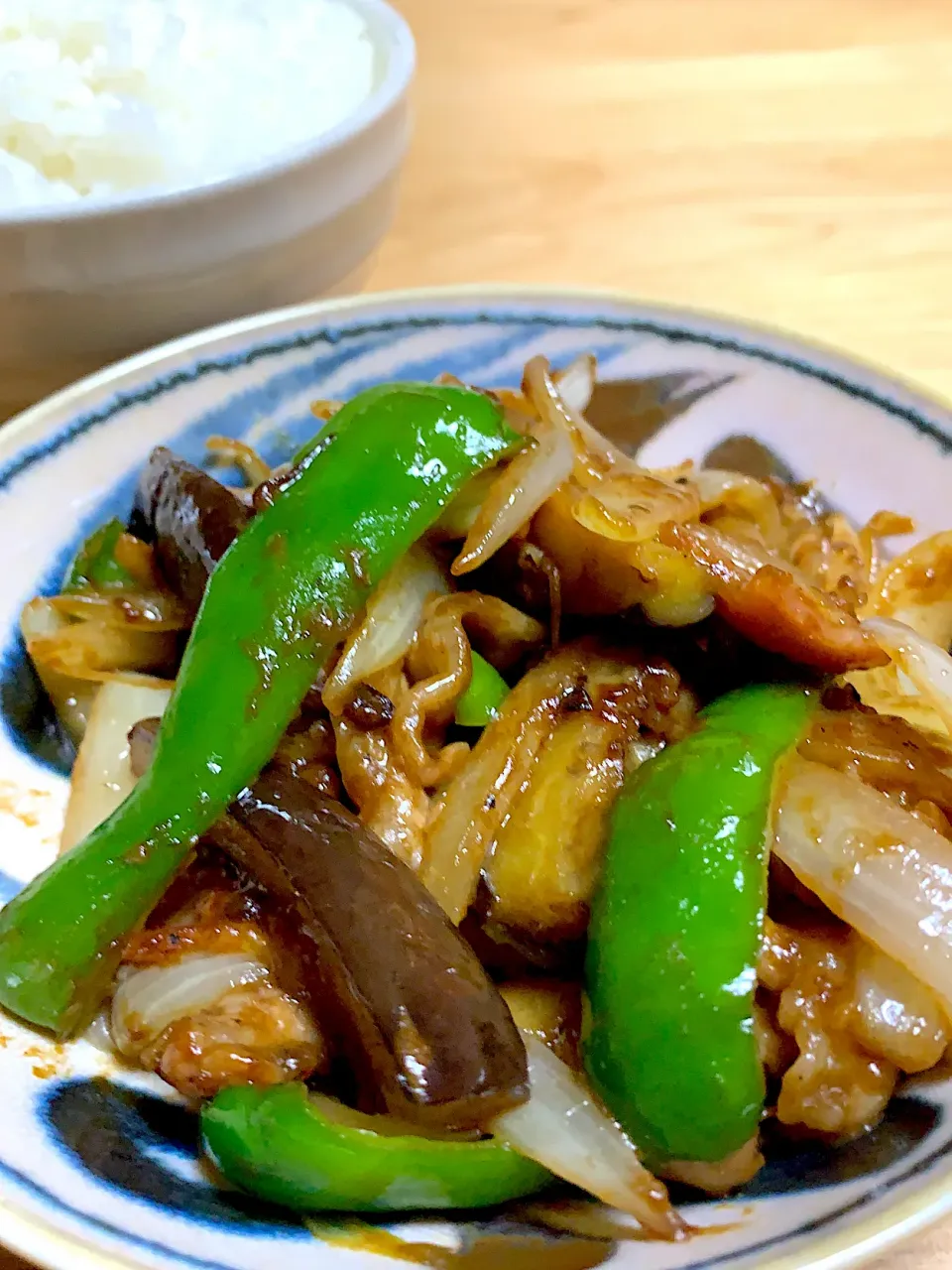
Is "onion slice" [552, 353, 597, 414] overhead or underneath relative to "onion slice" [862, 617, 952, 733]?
overhead

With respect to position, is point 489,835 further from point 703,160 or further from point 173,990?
point 703,160

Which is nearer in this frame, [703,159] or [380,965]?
[380,965]

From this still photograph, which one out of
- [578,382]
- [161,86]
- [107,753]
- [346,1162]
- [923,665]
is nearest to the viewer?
[346,1162]

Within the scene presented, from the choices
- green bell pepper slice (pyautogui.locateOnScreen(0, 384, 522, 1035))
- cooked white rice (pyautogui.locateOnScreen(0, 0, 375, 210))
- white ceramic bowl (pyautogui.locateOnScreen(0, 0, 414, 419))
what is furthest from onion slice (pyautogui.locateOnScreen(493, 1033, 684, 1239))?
cooked white rice (pyautogui.locateOnScreen(0, 0, 375, 210))

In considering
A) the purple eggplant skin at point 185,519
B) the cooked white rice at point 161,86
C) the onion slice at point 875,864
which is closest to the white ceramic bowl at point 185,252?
the cooked white rice at point 161,86

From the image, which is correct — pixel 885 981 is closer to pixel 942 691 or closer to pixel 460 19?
pixel 942 691

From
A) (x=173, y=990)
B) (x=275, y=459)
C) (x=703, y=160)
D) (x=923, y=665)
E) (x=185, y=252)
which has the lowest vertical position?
(x=173, y=990)

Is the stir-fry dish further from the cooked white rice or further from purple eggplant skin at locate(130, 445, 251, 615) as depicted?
the cooked white rice

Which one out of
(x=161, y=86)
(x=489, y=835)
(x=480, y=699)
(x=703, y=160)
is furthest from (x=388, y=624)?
(x=703, y=160)
